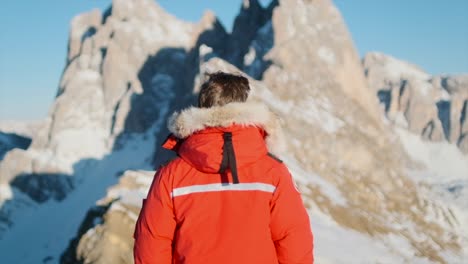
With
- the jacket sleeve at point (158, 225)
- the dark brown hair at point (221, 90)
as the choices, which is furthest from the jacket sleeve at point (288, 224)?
the jacket sleeve at point (158, 225)

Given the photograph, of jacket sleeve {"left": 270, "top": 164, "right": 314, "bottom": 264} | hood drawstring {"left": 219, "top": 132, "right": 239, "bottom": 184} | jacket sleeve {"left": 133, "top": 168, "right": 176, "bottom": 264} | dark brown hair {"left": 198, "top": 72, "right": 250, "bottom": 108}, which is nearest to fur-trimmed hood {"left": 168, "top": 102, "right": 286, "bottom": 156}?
dark brown hair {"left": 198, "top": 72, "right": 250, "bottom": 108}

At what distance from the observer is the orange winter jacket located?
Answer: 6.02 metres

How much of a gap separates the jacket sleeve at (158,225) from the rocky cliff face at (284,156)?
5.15ft

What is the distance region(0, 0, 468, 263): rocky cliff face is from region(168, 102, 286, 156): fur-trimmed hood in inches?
23.7

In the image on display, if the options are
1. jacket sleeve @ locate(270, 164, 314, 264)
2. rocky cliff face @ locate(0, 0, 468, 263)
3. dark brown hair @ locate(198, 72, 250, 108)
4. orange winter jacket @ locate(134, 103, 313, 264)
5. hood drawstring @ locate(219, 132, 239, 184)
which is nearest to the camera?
hood drawstring @ locate(219, 132, 239, 184)

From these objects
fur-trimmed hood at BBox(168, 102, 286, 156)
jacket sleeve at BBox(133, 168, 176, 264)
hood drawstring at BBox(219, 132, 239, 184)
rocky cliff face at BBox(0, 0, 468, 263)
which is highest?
rocky cliff face at BBox(0, 0, 468, 263)

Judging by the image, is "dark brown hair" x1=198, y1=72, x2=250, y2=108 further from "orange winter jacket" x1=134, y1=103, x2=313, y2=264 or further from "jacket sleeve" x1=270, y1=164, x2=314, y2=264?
"jacket sleeve" x1=270, y1=164, x2=314, y2=264

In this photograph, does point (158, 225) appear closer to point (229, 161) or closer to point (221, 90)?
point (229, 161)

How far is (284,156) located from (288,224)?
2862 inches

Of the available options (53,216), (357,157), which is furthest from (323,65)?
(53,216)

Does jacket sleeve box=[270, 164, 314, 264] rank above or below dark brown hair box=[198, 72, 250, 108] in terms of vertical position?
below

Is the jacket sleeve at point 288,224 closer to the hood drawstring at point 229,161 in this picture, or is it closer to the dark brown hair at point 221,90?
the hood drawstring at point 229,161

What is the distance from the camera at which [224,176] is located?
605cm

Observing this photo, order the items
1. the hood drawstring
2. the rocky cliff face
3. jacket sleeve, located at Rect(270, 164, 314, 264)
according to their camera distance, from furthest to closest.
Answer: the rocky cliff face
jacket sleeve, located at Rect(270, 164, 314, 264)
the hood drawstring
